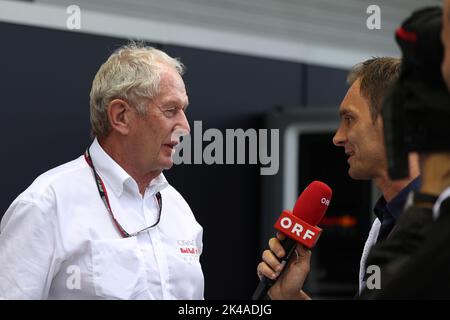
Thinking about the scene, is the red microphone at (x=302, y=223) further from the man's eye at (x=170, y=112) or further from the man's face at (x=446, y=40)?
the man's face at (x=446, y=40)

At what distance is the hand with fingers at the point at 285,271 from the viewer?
2.16m

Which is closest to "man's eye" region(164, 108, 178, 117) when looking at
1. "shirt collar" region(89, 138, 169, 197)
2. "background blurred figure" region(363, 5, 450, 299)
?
"shirt collar" region(89, 138, 169, 197)

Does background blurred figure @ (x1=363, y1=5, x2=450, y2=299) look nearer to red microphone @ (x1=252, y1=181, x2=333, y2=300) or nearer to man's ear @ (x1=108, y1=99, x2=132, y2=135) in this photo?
red microphone @ (x1=252, y1=181, x2=333, y2=300)

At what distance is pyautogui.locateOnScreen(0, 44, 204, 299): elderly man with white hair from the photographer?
7.66 feet

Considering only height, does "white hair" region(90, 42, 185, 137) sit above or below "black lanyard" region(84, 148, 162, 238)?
above

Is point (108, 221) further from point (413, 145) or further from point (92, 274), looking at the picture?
point (413, 145)

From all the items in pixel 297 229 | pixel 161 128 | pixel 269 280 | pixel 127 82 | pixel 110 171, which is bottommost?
pixel 269 280

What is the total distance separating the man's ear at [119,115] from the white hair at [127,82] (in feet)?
0.05

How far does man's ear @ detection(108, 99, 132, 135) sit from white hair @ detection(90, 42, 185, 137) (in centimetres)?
2

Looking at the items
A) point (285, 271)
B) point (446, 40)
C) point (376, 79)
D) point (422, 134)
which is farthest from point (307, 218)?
point (446, 40)

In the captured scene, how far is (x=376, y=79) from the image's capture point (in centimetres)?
261

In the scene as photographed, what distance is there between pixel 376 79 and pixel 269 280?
78cm

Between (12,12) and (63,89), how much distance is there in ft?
1.35

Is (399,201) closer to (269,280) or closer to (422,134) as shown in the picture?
(269,280)
